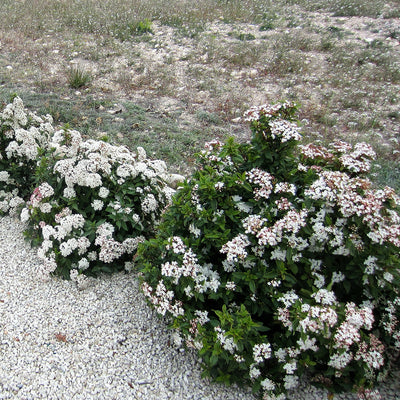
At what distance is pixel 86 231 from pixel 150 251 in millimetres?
771

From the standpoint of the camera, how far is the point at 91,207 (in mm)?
4027

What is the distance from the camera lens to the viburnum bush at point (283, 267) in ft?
9.05

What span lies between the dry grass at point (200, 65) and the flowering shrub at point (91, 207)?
1.72 meters

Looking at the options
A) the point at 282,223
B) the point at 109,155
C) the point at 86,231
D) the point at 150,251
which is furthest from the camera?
the point at 109,155

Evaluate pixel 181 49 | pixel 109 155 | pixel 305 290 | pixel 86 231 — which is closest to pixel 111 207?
pixel 86 231

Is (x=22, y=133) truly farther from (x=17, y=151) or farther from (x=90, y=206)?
(x=90, y=206)

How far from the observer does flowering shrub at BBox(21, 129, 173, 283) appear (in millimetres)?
3854

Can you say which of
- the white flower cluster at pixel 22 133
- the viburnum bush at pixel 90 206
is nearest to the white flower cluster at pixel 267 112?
the viburnum bush at pixel 90 206

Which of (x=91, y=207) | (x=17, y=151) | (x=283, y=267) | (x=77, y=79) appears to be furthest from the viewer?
(x=77, y=79)

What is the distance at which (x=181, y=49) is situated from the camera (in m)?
9.85

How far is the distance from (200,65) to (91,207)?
596 cm

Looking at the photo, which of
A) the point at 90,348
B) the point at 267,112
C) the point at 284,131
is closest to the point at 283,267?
the point at 284,131

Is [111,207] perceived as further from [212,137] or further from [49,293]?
[212,137]

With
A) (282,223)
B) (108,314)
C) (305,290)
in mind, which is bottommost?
(108,314)
